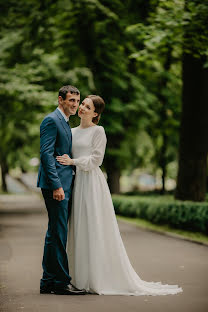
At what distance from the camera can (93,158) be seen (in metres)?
6.97

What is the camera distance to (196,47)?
14.6 m

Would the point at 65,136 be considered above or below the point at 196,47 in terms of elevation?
below

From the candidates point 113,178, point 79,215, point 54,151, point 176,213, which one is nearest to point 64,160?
point 54,151

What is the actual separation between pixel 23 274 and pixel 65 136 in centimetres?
268

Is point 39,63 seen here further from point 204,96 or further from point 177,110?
point 177,110

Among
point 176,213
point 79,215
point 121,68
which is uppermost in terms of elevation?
point 121,68

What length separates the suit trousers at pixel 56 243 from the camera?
676 cm

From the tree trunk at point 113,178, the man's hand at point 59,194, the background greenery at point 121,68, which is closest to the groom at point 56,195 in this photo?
the man's hand at point 59,194

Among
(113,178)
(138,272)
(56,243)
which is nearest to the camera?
(56,243)

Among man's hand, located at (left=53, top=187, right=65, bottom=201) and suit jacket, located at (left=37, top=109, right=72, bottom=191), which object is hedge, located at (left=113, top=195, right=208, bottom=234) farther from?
man's hand, located at (left=53, top=187, right=65, bottom=201)

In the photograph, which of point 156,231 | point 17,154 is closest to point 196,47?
point 156,231

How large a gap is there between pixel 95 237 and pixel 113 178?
21.0 m

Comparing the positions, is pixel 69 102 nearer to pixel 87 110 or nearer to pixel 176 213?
pixel 87 110

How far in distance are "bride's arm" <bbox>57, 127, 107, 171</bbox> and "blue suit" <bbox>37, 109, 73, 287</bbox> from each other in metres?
0.08
